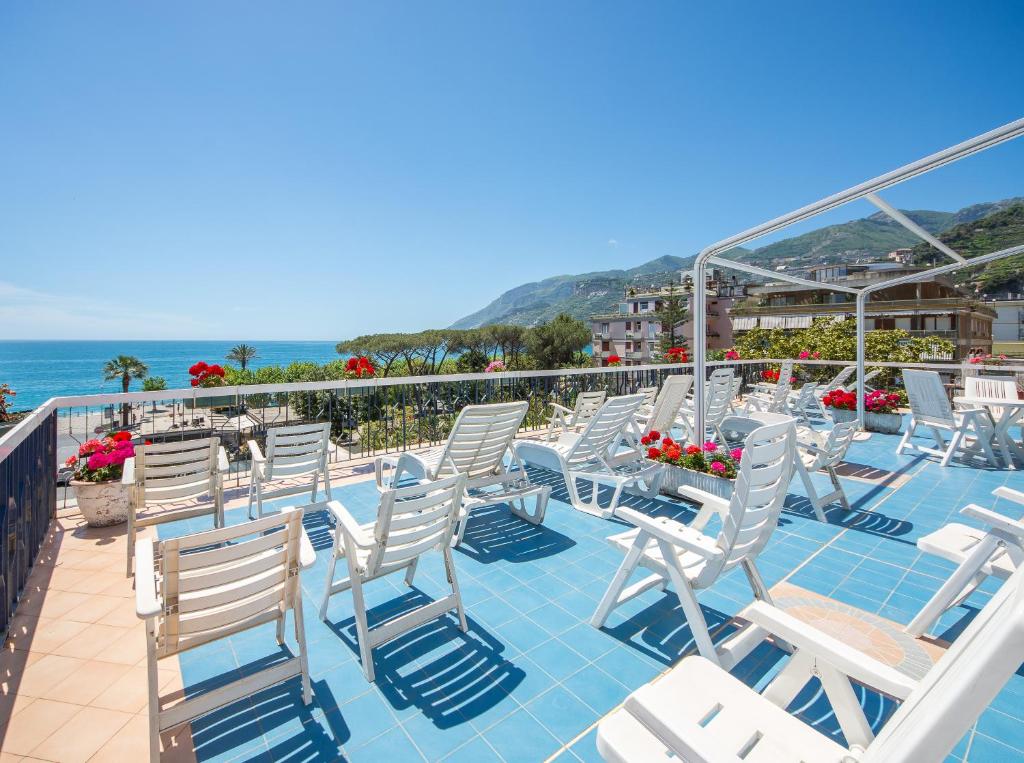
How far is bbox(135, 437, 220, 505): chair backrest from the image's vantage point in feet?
11.1

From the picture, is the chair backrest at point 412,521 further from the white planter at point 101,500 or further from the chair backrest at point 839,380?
the chair backrest at point 839,380

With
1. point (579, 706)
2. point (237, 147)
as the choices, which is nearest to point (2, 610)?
point (579, 706)

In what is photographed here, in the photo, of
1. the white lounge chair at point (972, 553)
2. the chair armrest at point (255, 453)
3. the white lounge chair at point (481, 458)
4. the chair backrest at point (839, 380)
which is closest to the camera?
the white lounge chair at point (972, 553)

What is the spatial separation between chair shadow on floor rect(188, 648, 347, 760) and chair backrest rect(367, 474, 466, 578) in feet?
1.90

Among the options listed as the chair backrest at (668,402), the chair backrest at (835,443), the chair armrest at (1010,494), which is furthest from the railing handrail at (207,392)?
the chair armrest at (1010,494)

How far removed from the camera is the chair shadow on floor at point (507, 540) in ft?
11.5

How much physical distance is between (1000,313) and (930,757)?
2211 inches

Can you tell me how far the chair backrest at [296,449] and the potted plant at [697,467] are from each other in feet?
10.0

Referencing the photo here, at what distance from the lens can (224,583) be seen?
182 cm

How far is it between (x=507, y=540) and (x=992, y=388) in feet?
23.4

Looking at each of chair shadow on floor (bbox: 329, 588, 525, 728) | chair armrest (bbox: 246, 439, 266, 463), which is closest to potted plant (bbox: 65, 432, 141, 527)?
chair armrest (bbox: 246, 439, 266, 463)

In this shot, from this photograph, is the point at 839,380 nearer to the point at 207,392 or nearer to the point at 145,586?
the point at 207,392

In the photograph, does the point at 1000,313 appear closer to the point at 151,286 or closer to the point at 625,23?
the point at 625,23

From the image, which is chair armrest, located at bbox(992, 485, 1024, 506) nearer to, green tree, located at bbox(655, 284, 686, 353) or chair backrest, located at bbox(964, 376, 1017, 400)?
chair backrest, located at bbox(964, 376, 1017, 400)
